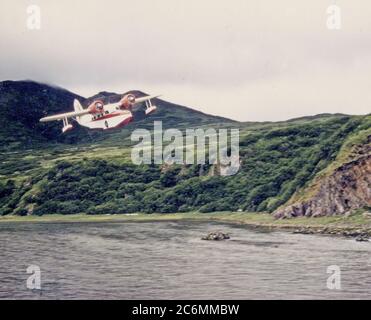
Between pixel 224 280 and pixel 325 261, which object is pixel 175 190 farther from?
pixel 224 280

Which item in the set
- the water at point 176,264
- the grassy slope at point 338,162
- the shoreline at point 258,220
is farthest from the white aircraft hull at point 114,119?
the grassy slope at point 338,162

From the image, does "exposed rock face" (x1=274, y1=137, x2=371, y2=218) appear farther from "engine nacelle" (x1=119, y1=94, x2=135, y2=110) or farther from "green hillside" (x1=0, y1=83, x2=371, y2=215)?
"engine nacelle" (x1=119, y1=94, x2=135, y2=110)

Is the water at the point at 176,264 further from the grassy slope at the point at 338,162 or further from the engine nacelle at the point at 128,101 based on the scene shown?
the grassy slope at the point at 338,162

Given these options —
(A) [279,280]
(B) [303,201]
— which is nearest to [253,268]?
(A) [279,280]

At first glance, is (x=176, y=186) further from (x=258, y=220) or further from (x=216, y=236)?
(x=216, y=236)

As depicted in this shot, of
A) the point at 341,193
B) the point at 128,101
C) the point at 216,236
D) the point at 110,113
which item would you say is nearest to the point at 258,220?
the point at 341,193

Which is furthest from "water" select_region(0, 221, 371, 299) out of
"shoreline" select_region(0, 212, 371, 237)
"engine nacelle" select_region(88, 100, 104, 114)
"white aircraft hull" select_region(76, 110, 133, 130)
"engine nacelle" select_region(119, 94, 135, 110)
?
"engine nacelle" select_region(88, 100, 104, 114)
